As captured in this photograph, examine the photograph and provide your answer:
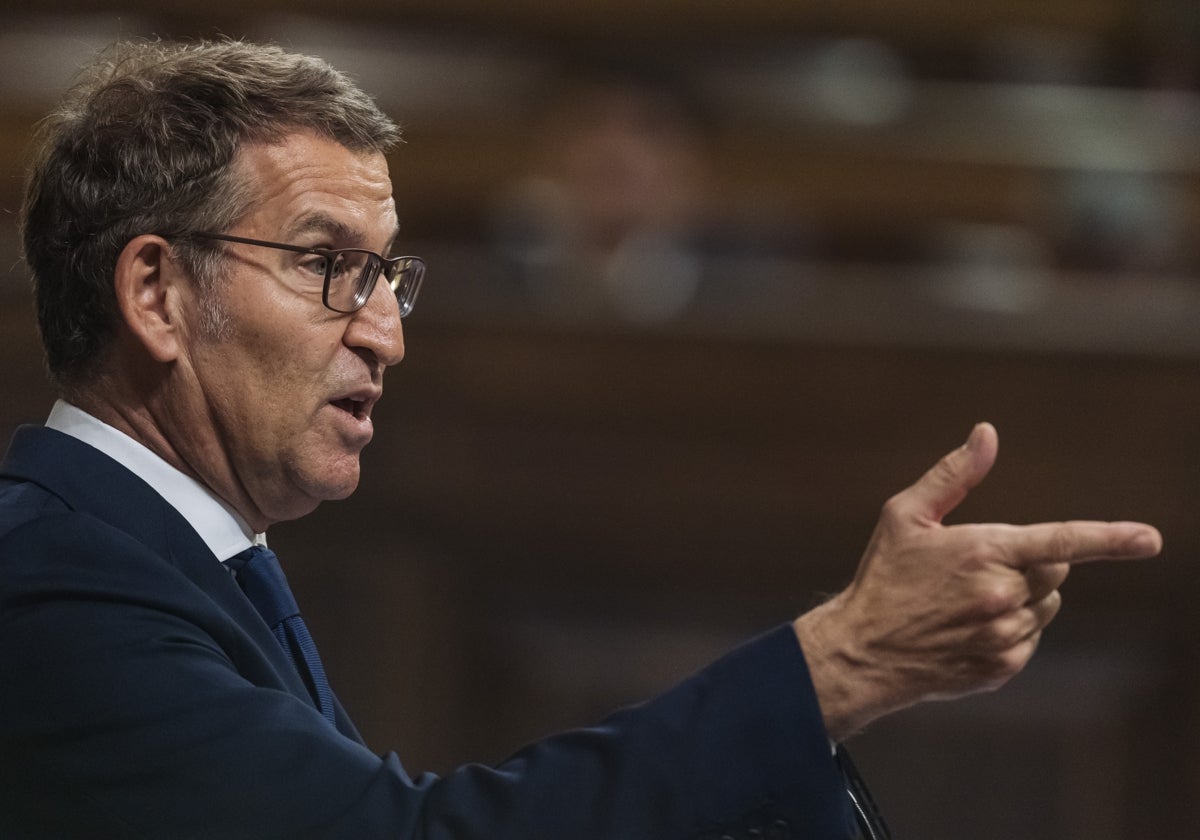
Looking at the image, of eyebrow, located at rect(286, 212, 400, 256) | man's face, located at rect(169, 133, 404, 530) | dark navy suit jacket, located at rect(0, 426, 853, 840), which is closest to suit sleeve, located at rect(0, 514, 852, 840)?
dark navy suit jacket, located at rect(0, 426, 853, 840)

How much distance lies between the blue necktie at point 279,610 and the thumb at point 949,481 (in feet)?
1.78

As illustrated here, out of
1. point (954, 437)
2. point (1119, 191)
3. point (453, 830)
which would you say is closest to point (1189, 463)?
point (954, 437)

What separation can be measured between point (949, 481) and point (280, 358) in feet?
1.87

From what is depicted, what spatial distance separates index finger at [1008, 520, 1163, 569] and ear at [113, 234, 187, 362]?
71 centimetres

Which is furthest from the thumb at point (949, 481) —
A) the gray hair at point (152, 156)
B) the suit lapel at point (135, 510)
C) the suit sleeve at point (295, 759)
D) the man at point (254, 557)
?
the gray hair at point (152, 156)

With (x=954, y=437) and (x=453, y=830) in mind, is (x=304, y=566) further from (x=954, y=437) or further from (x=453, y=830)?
(x=453, y=830)

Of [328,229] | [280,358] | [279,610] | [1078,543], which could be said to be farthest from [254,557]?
[1078,543]

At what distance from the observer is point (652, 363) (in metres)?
3.11

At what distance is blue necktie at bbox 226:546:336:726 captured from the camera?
135 centimetres

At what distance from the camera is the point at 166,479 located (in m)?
1.35

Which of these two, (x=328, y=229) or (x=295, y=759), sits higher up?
(x=328, y=229)

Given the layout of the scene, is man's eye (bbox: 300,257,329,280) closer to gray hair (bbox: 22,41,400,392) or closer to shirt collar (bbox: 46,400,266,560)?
gray hair (bbox: 22,41,400,392)

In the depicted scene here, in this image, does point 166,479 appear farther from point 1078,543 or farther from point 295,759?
point 1078,543

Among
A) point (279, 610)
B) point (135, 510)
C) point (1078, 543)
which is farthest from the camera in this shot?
point (279, 610)
